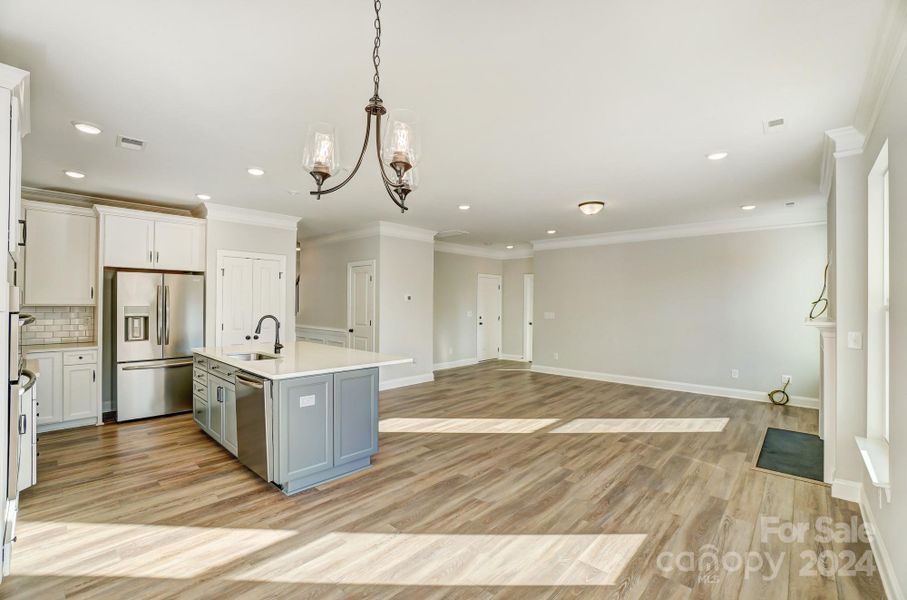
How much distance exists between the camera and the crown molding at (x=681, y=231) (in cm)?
558

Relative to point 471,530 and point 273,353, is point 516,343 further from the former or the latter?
point 471,530

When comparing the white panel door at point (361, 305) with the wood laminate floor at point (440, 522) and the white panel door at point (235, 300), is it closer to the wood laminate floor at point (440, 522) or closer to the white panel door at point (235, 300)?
the white panel door at point (235, 300)

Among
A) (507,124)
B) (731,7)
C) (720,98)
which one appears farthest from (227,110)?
(720,98)

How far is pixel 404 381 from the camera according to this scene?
22.1 feet

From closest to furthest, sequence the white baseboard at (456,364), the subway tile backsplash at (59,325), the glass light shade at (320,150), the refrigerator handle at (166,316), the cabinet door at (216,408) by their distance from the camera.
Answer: the glass light shade at (320,150)
the cabinet door at (216,408)
the subway tile backsplash at (59,325)
the refrigerator handle at (166,316)
the white baseboard at (456,364)

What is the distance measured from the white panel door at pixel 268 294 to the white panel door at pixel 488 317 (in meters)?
4.46

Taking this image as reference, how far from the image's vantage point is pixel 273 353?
3.94 meters

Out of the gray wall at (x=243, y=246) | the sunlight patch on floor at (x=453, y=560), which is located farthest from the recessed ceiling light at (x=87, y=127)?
the sunlight patch on floor at (x=453, y=560)

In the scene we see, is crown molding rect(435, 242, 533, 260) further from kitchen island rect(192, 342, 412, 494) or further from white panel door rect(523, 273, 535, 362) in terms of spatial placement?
kitchen island rect(192, 342, 412, 494)

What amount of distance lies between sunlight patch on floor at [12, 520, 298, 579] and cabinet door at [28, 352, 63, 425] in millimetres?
2285

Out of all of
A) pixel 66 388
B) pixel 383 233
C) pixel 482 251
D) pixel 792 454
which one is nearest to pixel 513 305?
pixel 482 251

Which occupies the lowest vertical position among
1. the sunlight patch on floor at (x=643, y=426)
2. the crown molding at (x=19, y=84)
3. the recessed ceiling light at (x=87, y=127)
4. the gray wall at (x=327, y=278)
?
the sunlight patch on floor at (x=643, y=426)

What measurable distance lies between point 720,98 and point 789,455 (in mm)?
3351

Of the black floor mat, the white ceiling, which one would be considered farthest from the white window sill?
the white ceiling
